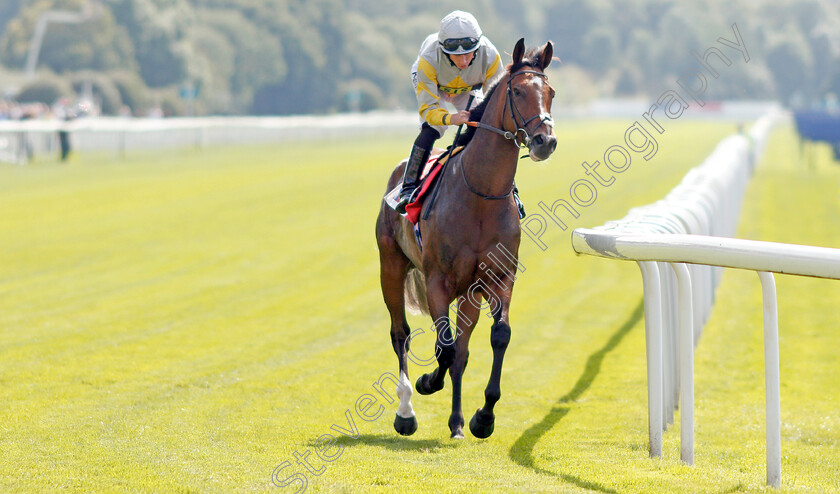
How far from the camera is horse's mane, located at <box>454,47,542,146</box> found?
480cm

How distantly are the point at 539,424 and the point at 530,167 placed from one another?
19040 millimetres

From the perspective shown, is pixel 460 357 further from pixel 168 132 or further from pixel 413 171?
pixel 168 132

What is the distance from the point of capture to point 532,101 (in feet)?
15.2

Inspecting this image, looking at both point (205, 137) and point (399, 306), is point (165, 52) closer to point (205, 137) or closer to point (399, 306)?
point (205, 137)

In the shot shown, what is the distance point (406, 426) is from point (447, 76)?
1823 millimetres

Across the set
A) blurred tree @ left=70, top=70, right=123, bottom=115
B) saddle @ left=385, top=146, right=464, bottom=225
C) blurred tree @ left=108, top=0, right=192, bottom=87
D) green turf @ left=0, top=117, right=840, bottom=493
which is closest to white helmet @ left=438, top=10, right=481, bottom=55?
saddle @ left=385, top=146, right=464, bottom=225

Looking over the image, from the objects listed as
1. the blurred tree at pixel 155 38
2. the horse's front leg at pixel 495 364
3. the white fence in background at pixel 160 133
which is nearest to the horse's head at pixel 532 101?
the horse's front leg at pixel 495 364

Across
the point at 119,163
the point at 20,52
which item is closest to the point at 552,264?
the point at 119,163

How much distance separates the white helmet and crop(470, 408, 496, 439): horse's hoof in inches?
71.5

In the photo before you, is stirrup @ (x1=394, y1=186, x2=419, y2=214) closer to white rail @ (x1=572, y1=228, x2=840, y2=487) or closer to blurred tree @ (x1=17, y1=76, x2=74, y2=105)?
white rail @ (x1=572, y1=228, x2=840, y2=487)

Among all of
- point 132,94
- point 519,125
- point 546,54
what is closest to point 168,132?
point 546,54

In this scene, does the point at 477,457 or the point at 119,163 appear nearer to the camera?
the point at 477,457

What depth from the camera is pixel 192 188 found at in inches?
727

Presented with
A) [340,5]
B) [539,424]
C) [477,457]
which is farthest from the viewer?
[340,5]
